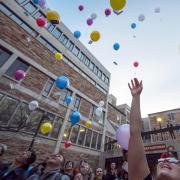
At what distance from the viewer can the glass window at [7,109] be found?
316 inches

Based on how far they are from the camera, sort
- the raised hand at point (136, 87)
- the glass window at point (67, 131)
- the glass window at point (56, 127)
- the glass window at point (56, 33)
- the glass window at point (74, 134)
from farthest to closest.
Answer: the glass window at point (56, 33) < the glass window at point (74, 134) < the glass window at point (67, 131) < the glass window at point (56, 127) < the raised hand at point (136, 87)

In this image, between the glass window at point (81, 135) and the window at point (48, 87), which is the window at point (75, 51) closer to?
the window at point (48, 87)

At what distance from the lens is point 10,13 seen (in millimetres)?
9609

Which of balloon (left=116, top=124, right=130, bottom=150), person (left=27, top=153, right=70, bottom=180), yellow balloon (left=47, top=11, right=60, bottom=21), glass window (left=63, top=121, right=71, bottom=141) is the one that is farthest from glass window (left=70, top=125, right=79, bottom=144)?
balloon (left=116, top=124, right=130, bottom=150)

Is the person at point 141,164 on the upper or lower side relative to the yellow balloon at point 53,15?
lower

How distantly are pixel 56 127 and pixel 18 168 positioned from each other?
8.45 metres

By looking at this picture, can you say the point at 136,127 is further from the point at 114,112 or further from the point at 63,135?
the point at 114,112

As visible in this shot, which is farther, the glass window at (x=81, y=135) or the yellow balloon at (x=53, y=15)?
the glass window at (x=81, y=135)

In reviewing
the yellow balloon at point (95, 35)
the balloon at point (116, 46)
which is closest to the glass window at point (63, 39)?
the yellow balloon at point (95, 35)

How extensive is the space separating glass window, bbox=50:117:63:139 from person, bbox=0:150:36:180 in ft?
25.0

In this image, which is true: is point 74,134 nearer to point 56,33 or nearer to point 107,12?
point 56,33

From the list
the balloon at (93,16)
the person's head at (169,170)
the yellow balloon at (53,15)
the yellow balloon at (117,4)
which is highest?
the balloon at (93,16)

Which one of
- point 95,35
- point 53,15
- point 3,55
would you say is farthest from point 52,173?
point 3,55

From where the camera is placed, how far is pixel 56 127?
11102mm
